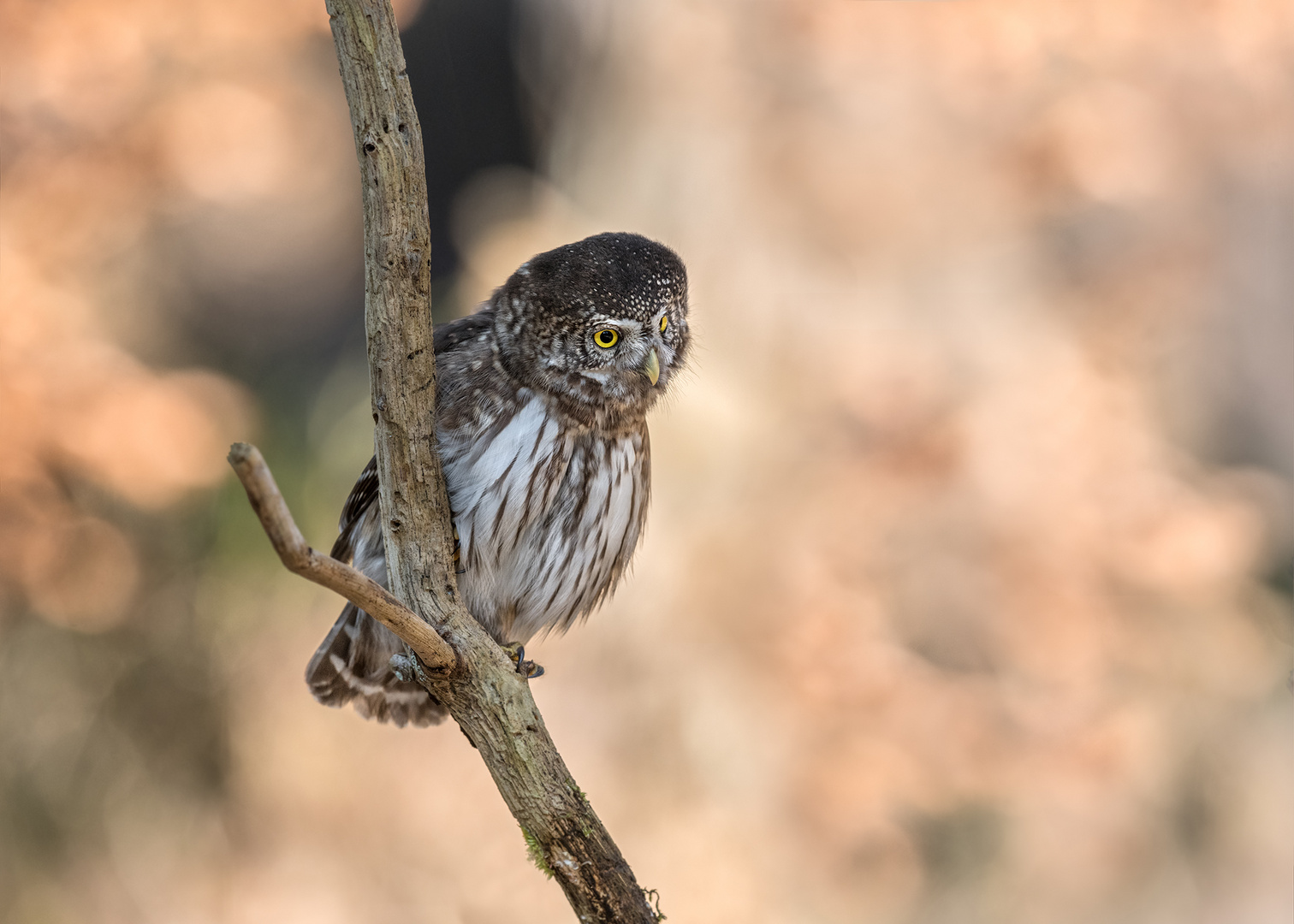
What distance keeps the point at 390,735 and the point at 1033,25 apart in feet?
17.1

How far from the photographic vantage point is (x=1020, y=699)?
5.40 metres

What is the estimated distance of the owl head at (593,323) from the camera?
101 inches

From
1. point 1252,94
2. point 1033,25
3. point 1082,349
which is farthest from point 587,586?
point 1252,94

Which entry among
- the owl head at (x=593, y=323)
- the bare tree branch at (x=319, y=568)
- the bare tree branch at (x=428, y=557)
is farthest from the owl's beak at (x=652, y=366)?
the bare tree branch at (x=319, y=568)

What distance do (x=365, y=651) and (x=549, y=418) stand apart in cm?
93

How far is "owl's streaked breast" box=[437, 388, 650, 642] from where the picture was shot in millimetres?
2553

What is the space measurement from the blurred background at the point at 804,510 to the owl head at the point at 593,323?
8.97 feet

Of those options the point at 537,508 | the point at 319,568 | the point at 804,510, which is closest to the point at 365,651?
the point at 537,508

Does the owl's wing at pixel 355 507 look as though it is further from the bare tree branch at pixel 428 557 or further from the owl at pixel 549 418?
the bare tree branch at pixel 428 557

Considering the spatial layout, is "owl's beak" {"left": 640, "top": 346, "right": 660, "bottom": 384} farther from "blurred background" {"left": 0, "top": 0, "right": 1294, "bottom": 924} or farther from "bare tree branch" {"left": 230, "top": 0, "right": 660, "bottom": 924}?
"blurred background" {"left": 0, "top": 0, "right": 1294, "bottom": 924}

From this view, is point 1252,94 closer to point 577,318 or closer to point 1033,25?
point 1033,25

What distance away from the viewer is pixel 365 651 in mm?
2941

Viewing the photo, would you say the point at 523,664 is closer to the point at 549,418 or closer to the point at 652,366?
the point at 549,418

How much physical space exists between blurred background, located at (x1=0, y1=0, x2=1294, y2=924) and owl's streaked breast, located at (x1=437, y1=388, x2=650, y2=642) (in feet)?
8.80
